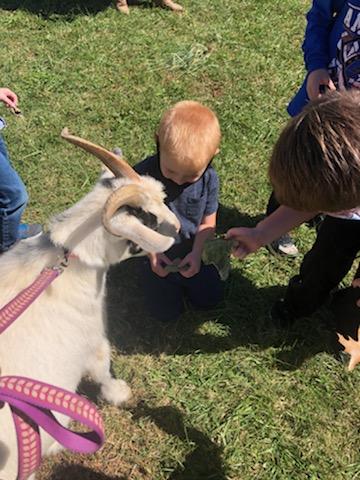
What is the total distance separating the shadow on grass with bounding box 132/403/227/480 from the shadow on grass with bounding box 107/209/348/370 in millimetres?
447

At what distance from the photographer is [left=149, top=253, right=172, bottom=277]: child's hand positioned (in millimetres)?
3264

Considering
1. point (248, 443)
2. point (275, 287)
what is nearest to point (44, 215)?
point (275, 287)

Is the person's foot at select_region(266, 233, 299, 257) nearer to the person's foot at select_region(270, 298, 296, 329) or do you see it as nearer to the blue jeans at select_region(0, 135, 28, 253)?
the person's foot at select_region(270, 298, 296, 329)

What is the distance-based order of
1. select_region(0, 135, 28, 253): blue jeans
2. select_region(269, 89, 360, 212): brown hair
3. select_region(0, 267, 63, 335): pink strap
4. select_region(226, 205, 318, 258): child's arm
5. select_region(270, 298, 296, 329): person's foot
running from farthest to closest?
select_region(270, 298, 296, 329): person's foot
select_region(0, 135, 28, 253): blue jeans
select_region(226, 205, 318, 258): child's arm
select_region(0, 267, 63, 335): pink strap
select_region(269, 89, 360, 212): brown hair

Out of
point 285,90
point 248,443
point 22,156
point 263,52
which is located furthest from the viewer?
point 263,52

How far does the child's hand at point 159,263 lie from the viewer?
3.26m

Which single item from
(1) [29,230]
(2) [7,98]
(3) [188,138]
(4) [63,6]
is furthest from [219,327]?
(4) [63,6]

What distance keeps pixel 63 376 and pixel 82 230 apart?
79 centimetres

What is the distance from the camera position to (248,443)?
3199mm

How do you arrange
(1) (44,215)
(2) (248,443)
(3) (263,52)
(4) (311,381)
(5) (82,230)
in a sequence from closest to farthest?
(5) (82,230)
(2) (248,443)
(4) (311,381)
(1) (44,215)
(3) (263,52)

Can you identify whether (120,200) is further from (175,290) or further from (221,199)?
(221,199)

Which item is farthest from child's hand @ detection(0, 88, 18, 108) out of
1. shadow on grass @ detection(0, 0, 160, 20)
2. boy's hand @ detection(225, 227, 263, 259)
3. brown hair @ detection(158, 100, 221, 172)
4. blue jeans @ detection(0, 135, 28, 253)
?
shadow on grass @ detection(0, 0, 160, 20)

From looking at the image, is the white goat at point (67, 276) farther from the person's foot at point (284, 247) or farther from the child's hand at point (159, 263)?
the person's foot at point (284, 247)

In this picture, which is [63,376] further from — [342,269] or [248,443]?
[342,269]
